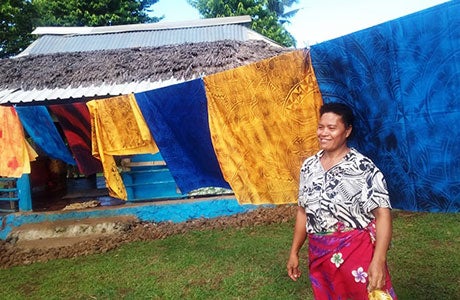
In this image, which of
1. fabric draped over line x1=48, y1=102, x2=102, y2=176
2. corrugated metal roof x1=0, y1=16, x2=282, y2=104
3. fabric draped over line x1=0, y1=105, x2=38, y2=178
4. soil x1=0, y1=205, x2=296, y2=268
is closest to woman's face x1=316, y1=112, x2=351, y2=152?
fabric draped over line x1=48, y1=102, x2=102, y2=176

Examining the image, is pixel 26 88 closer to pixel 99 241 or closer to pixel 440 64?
pixel 99 241

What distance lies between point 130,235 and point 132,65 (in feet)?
11.1

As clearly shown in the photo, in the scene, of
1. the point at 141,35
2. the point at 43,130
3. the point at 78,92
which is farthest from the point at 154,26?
the point at 43,130

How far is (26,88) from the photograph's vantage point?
7.10 meters

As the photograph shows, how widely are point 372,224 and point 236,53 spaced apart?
5.97 metres

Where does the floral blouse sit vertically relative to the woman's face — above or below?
below

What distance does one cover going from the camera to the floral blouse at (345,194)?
1771 millimetres

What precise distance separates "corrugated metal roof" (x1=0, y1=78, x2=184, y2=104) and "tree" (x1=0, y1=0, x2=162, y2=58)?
1014 centimetres

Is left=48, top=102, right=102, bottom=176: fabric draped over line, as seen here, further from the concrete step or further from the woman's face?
the woman's face

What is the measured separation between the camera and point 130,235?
18.6ft

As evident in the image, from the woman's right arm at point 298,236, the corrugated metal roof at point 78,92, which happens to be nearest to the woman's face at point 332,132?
the woman's right arm at point 298,236

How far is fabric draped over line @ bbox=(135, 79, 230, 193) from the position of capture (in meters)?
3.08

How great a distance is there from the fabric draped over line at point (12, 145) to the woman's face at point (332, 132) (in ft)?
11.6

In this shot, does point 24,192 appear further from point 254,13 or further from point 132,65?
point 254,13
